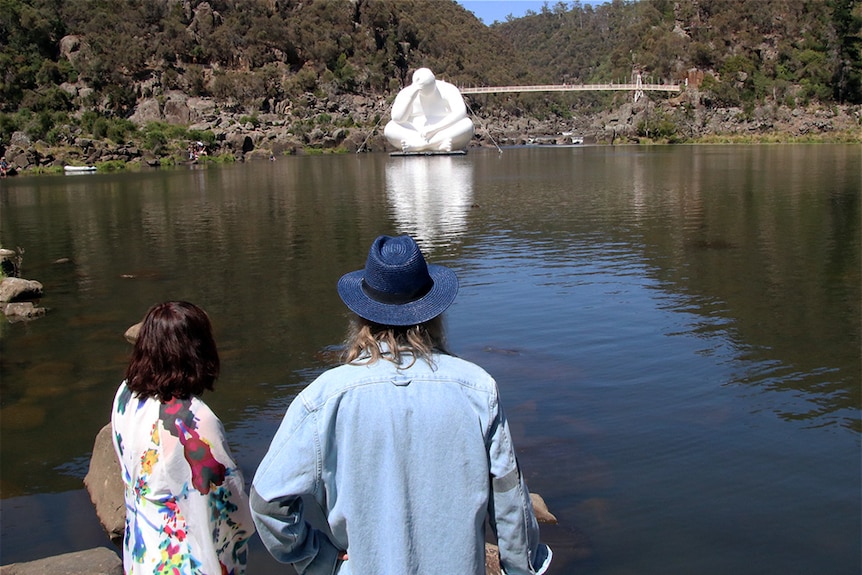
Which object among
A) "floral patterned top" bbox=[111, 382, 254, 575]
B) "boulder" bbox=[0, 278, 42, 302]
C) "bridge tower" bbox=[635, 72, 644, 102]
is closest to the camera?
"floral patterned top" bbox=[111, 382, 254, 575]

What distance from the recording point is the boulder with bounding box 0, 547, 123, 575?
439cm

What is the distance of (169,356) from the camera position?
2.98 m

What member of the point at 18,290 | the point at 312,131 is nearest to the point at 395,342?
the point at 18,290

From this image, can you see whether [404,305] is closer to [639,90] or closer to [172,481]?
[172,481]

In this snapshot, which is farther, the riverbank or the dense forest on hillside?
the dense forest on hillside

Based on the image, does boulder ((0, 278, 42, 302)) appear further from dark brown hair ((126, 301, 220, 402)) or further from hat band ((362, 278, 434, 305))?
→ hat band ((362, 278, 434, 305))

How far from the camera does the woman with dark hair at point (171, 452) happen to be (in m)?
2.94

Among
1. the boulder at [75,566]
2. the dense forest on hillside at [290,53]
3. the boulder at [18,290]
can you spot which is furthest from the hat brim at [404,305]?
the dense forest on hillside at [290,53]

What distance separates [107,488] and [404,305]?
406 cm

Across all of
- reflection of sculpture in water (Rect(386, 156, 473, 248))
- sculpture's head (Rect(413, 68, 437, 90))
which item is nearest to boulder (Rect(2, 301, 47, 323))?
reflection of sculpture in water (Rect(386, 156, 473, 248))

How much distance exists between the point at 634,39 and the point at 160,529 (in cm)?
14736

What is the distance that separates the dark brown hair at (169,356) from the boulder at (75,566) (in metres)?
1.90

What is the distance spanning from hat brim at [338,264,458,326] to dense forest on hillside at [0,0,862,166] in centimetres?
6720

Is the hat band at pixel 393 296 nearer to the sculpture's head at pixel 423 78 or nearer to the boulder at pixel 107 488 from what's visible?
the boulder at pixel 107 488
